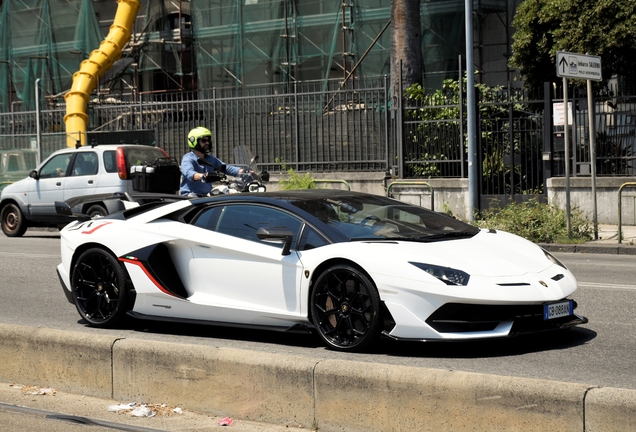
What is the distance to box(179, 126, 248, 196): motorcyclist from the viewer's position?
12039 millimetres

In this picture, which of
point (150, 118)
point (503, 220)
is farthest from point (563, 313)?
point (150, 118)

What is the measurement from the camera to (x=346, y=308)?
7.30 metres

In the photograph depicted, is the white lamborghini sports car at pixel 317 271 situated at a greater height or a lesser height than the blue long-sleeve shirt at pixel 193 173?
lesser

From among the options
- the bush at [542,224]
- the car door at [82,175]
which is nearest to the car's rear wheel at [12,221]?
the car door at [82,175]

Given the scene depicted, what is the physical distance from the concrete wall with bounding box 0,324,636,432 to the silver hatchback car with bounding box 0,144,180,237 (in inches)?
410

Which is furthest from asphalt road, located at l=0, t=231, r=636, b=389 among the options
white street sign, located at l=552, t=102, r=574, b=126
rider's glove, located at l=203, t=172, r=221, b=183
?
white street sign, located at l=552, t=102, r=574, b=126

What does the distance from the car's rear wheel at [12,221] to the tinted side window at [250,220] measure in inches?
527

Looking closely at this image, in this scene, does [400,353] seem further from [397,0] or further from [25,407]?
[397,0]

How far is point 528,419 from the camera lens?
A: 194 inches

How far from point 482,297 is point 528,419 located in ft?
6.64

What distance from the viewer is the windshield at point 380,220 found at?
7.73 meters

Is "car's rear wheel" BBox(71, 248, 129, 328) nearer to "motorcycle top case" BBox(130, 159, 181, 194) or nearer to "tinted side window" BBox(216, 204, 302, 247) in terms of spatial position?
"tinted side window" BBox(216, 204, 302, 247)

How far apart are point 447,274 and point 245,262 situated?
5.80ft

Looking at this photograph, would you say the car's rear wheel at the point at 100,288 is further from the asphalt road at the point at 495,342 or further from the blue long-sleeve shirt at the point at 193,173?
the blue long-sleeve shirt at the point at 193,173
